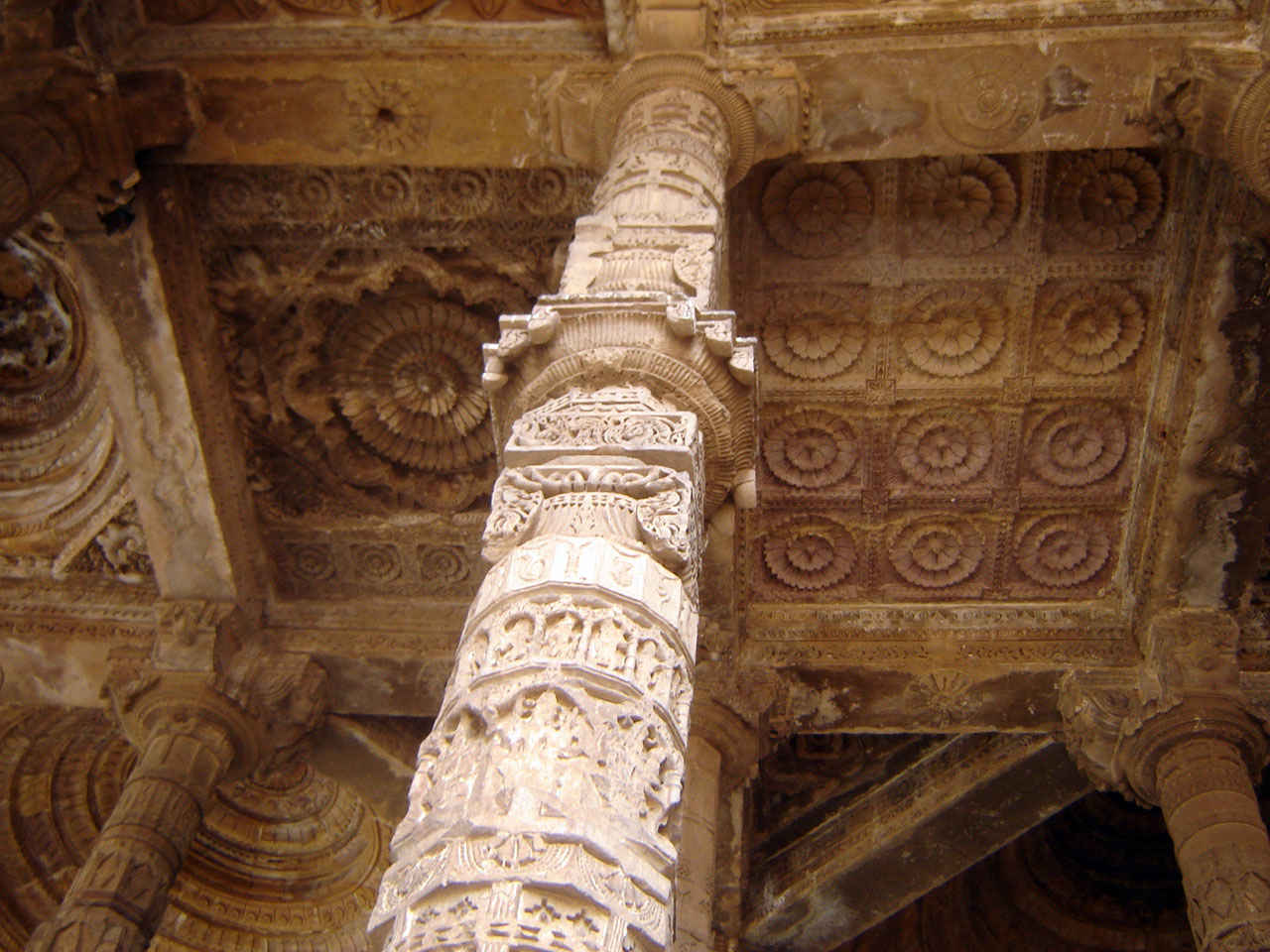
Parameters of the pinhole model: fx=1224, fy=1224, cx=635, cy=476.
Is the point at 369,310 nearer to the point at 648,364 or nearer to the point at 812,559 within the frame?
the point at 812,559

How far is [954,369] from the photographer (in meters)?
5.99

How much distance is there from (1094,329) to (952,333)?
0.66 metres

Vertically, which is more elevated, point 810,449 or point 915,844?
point 810,449

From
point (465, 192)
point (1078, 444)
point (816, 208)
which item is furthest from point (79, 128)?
point (1078, 444)

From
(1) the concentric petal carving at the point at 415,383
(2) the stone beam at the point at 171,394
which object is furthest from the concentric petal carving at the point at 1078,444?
(2) the stone beam at the point at 171,394

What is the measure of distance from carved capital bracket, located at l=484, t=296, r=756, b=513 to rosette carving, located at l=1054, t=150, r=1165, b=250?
8.79ft

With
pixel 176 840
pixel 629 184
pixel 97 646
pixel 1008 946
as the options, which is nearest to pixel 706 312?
pixel 629 184

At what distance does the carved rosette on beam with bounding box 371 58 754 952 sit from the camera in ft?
6.92

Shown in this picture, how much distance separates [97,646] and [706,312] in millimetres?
4207

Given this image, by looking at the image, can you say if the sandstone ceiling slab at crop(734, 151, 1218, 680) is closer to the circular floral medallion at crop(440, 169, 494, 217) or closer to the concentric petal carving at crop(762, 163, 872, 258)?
the concentric petal carving at crop(762, 163, 872, 258)

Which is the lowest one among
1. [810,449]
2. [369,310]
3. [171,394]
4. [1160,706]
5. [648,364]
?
[648,364]

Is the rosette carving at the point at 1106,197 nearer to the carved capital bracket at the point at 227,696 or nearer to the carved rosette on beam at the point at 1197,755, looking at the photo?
the carved rosette on beam at the point at 1197,755

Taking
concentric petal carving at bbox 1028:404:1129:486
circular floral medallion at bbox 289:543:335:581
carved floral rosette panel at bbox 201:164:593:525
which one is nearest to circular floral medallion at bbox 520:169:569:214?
carved floral rosette panel at bbox 201:164:593:525

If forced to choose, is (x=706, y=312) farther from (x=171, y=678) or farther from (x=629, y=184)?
(x=171, y=678)
